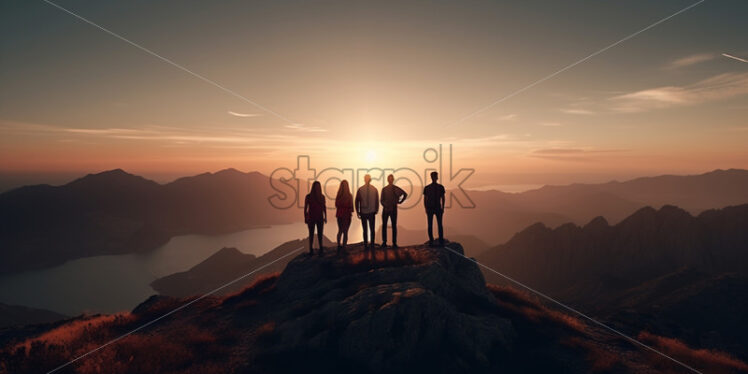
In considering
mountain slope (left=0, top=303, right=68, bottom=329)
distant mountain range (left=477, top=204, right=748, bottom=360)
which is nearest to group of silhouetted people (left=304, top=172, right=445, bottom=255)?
distant mountain range (left=477, top=204, right=748, bottom=360)

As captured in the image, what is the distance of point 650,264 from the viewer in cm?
11475

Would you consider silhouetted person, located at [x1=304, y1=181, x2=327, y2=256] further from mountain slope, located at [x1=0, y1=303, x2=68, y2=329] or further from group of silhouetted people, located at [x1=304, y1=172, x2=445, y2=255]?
mountain slope, located at [x1=0, y1=303, x2=68, y2=329]

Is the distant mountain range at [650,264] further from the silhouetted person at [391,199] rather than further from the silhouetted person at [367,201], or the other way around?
the silhouetted person at [367,201]

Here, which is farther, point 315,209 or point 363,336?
point 315,209

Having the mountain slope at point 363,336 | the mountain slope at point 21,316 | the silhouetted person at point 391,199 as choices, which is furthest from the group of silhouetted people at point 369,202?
the mountain slope at point 21,316

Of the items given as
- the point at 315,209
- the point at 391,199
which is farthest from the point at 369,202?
the point at 315,209

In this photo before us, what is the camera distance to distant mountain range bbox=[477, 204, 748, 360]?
67.0m

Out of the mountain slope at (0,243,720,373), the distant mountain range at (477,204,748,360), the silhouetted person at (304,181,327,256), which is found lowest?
the distant mountain range at (477,204,748,360)

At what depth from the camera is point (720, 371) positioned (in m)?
11.0

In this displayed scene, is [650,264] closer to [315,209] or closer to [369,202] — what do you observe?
[369,202]

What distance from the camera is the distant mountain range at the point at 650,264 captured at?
6700 cm

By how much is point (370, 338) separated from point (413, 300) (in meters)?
1.74

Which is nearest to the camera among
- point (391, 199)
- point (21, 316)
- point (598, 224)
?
point (391, 199)

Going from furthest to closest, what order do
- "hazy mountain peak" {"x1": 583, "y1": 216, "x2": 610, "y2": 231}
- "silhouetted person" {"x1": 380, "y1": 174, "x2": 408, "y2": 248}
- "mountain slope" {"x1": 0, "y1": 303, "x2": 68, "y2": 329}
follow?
"hazy mountain peak" {"x1": 583, "y1": 216, "x2": 610, "y2": 231} < "mountain slope" {"x1": 0, "y1": 303, "x2": 68, "y2": 329} < "silhouetted person" {"x1": 380, "y1": 174, "x2": 408, "y2": 248}
